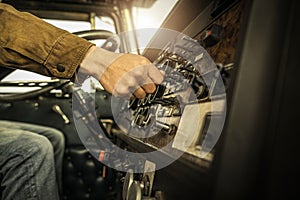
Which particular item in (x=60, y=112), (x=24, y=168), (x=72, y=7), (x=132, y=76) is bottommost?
(x=24, y=168)

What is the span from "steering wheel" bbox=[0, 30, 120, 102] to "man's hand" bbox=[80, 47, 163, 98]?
82cm

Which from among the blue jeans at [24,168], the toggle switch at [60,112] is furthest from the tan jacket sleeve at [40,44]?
the toggle switch at [60,112]

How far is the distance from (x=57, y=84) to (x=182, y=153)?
1.64m

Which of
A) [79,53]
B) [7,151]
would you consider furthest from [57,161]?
[79,53]

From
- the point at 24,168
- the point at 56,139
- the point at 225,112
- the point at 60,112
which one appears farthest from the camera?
the point at 60,112

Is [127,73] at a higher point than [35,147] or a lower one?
higher

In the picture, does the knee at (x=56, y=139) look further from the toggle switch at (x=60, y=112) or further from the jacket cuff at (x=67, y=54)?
the jacket cuff at (x=67, y=54)

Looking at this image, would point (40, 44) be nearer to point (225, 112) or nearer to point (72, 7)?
point (225, 112)

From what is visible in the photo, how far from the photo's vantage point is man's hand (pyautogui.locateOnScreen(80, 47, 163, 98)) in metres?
0.83

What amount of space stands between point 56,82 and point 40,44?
4.13ft

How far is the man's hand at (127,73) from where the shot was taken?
0.83m

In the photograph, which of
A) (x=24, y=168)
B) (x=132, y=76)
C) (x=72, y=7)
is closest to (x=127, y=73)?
(x=132, y=76)

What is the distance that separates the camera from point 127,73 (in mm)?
833

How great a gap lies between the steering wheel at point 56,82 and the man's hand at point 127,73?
82cm
